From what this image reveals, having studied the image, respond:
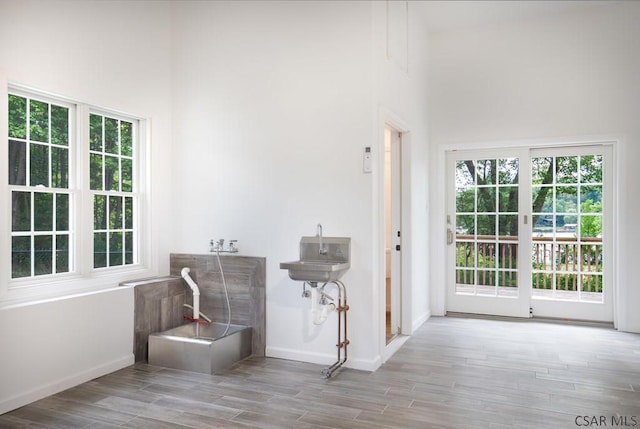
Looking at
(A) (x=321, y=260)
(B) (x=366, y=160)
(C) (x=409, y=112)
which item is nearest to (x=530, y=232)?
(C) (x=409, y=112)

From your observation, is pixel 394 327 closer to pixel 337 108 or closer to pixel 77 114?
pixel 337 108

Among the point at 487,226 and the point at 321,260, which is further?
the point at 487,226

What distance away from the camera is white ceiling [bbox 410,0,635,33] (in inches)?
203

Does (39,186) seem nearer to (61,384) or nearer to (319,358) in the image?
(61,384)

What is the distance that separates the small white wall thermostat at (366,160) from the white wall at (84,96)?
201 cm

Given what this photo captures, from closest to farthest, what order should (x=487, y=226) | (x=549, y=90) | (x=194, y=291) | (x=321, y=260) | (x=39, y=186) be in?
(x=39, y=186)
(x=321, y=260)
(x=194, y=291)
(x=549, y=90)
(x=487, y=226)

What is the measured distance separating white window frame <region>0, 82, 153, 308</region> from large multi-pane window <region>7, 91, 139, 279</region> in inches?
0.4

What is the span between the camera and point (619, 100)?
5160 millimetres

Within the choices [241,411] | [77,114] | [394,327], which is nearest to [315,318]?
[241,411]

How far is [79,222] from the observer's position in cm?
374

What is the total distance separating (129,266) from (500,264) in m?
4.18

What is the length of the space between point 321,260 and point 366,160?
904 mm

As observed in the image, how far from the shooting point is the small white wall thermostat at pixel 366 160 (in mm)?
3775

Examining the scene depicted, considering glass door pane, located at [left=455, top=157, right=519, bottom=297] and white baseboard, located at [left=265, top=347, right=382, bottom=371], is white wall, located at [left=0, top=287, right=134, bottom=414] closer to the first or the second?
white baseboard, located at [left=265, top=347, right=382, bottom=371]
